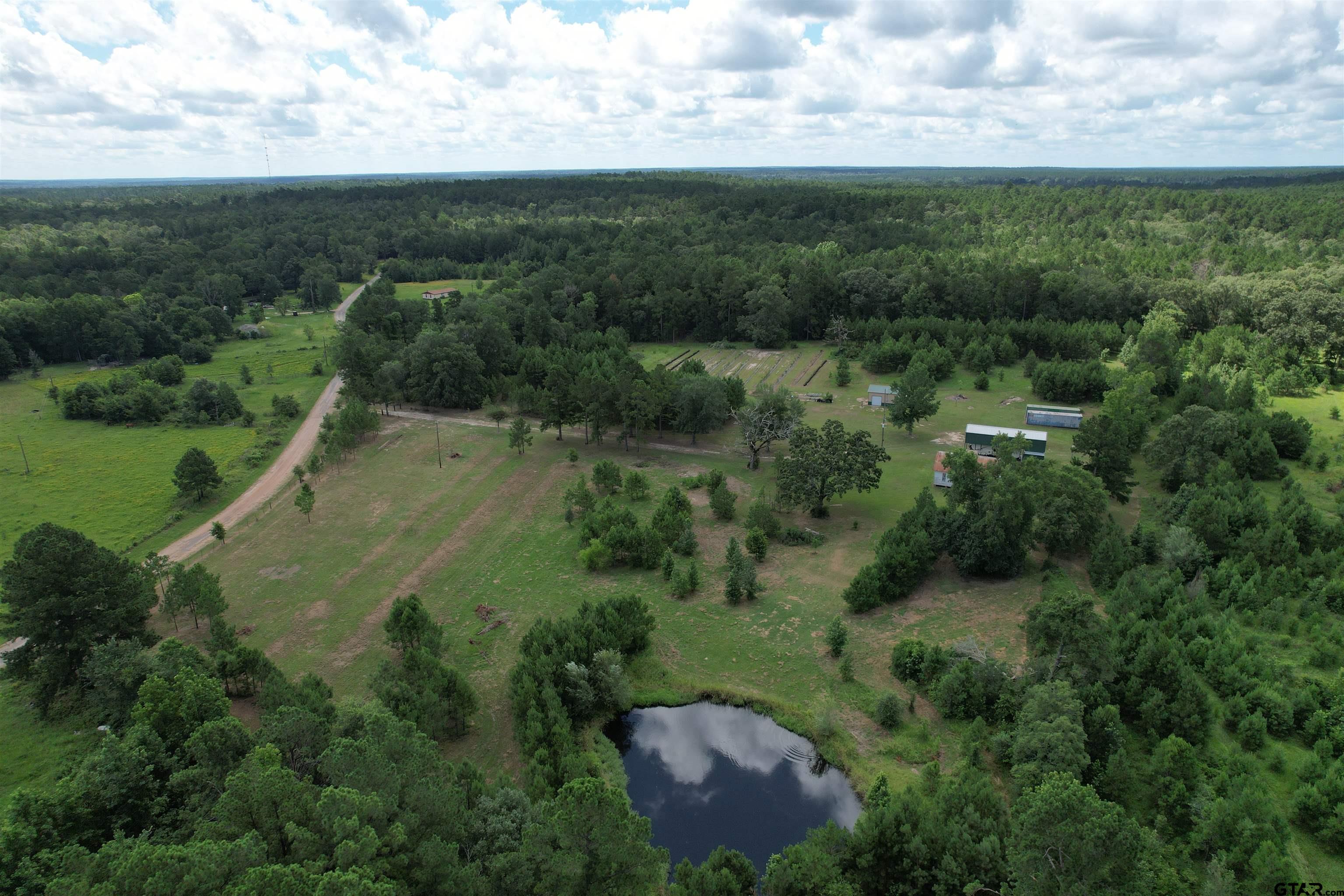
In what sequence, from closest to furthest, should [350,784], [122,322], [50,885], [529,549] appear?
[50,885] → [350,784] → [529,549] → [122,322]

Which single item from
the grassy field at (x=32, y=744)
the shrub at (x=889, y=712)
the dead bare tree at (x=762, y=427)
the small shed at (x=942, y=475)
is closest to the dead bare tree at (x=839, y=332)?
the dead bare tree at (x=762, y=427)

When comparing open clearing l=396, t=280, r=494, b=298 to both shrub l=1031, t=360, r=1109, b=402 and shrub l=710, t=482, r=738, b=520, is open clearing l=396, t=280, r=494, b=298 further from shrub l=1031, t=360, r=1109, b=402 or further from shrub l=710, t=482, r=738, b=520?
shrub l=1031, t=360, r=1109, b=402

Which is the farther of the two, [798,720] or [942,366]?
[942,366]

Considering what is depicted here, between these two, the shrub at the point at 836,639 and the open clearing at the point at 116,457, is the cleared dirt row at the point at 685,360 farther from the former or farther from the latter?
the shrub at the point at 836,639

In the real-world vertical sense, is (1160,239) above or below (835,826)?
above

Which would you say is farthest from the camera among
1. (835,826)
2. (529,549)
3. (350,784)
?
(529,549)

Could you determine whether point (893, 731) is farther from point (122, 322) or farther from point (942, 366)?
point (122, 322)

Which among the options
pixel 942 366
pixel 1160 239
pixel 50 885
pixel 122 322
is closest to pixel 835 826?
pixel 50 885

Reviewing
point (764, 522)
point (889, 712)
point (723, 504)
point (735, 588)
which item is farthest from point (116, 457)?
point (889, 712)
